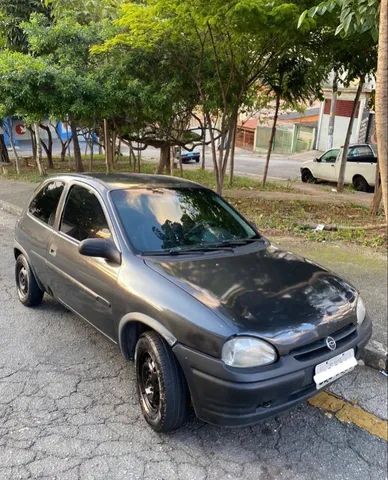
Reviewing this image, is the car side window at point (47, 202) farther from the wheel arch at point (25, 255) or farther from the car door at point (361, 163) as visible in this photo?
the car door at point (361, 163)

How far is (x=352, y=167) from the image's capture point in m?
15.4

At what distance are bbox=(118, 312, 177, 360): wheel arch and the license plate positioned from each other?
0.87 metres

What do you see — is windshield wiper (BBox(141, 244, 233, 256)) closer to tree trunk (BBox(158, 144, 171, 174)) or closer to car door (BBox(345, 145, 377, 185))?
tree trunk (BBox(158, 144, 171, 174))

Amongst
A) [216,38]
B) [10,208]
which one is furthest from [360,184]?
[10,208]

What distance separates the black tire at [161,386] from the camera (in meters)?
2.62

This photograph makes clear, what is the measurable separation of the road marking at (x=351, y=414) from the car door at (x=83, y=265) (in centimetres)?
156

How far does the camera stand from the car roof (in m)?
3.66

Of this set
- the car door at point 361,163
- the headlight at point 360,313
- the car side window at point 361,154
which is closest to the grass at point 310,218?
the headlight at point 360,313

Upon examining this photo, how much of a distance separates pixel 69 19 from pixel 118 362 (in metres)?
9.14

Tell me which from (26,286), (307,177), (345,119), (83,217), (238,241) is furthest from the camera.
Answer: (345,119)

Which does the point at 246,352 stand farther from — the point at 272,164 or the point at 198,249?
the point at 272,164

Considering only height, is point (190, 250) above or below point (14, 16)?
below

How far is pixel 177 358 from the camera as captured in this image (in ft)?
8.53

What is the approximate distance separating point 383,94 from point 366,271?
3.08 metres
